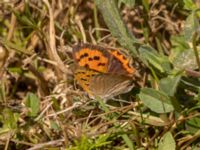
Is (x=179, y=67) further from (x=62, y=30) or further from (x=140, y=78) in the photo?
(x=62, y=30)

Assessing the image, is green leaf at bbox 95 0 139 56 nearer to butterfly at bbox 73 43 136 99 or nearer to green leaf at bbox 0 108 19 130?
butterfly at bbox 73 43 136 99

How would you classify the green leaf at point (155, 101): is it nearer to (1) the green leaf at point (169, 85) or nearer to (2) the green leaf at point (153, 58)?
(1) the green leaf at point (169, 85)

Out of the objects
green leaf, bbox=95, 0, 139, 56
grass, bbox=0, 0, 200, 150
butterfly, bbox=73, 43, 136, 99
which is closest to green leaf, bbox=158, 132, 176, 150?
grass, bbox=0, 0, 200, 150

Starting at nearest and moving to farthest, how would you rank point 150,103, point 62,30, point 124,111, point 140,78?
1. point 150,103
2. point 124,111
3. point 140,78
4. point 62,30

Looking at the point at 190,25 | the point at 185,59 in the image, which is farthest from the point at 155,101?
the point at 190,25

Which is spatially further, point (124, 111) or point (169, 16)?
point (169, 16)

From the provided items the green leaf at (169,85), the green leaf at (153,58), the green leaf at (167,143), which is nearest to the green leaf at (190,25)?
the green leaf at (153,58)

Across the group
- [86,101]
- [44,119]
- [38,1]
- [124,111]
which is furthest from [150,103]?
[38,1]
